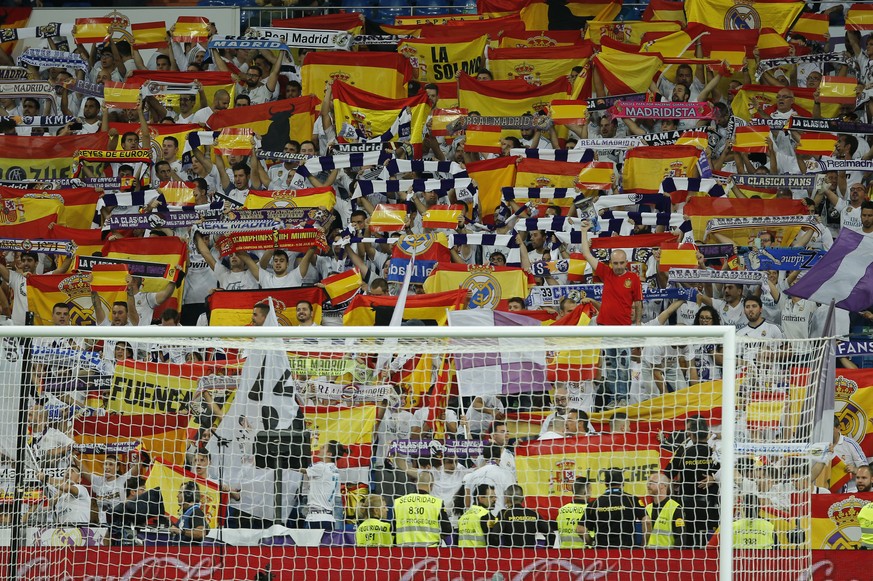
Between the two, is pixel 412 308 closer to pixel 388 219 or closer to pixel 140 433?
pixel 388 219

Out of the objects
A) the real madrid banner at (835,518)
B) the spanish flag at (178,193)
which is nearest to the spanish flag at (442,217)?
the spanish flag at (178,193)

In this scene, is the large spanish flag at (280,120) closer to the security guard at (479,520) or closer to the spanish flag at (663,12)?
the spanish flag at (663,12)

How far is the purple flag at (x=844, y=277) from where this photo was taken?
12.0 metres

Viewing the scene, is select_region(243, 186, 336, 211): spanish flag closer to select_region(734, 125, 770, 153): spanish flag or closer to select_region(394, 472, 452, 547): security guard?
select_region(734, 125, 770, 153): spanish flag

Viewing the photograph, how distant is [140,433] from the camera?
31.2 ft

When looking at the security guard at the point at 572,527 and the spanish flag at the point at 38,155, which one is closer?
the security guard at the point at 572,527

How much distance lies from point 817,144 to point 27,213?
949cm

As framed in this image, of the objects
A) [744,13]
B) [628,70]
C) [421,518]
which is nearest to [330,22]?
[628,70]

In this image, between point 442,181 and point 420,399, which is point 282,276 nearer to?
point 442,181

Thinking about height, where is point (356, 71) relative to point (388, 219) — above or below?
above

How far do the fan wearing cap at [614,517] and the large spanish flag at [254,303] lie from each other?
16.1 feet

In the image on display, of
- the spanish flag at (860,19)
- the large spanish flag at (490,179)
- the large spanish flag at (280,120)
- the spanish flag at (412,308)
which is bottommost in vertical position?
the spanish flag at (412,308)

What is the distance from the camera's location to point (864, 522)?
8.94 meters

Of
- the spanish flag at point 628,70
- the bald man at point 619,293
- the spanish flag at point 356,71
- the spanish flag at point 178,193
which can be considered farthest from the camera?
the spanish flag at point 356,71
